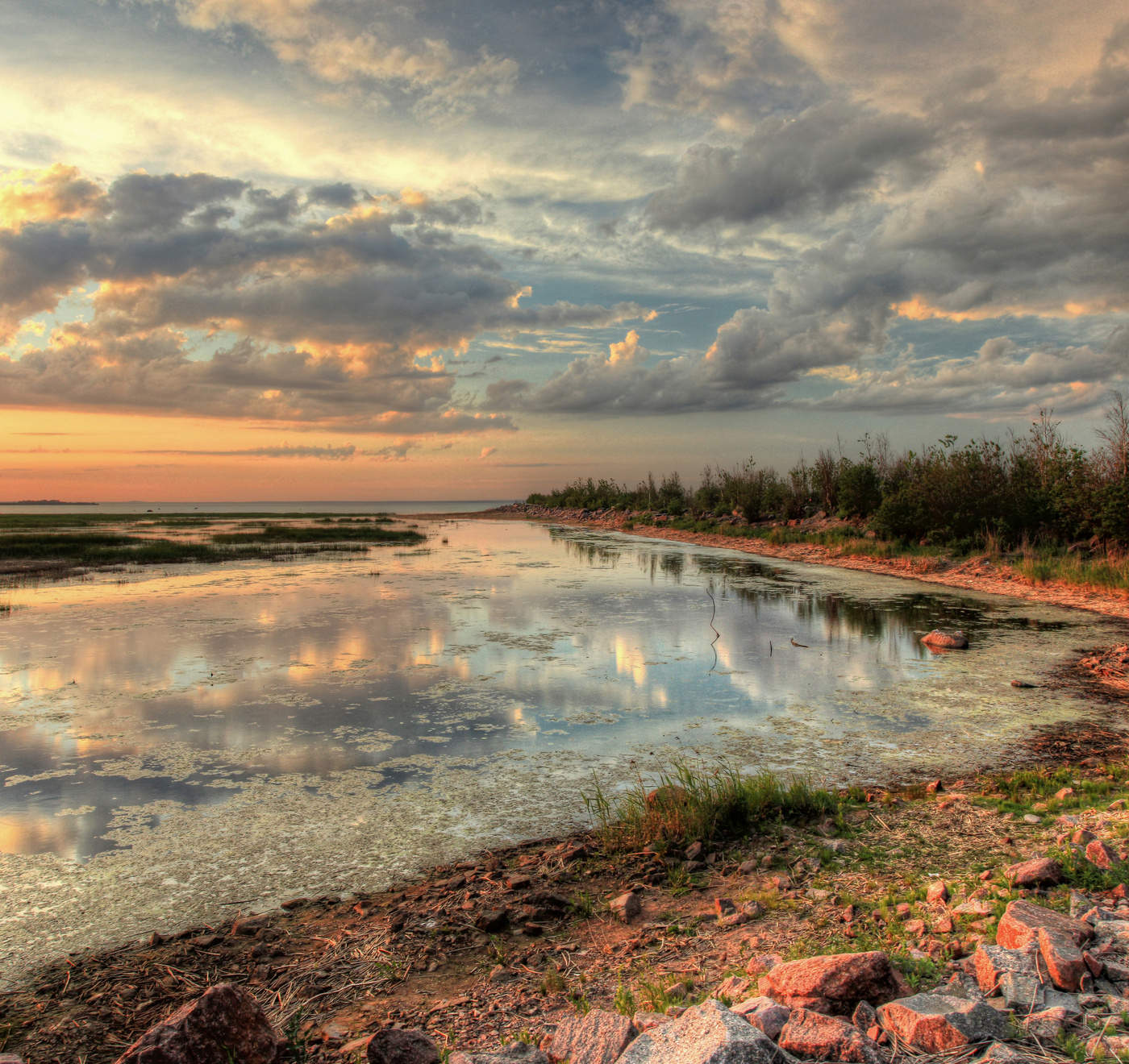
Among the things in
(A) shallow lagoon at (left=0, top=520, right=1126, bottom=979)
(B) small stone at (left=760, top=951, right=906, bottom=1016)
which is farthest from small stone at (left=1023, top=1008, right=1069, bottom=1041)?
(A) shallow lagoon at (left=0, top=520, right=1126, bottom=979)

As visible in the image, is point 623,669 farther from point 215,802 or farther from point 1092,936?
point 1092,936

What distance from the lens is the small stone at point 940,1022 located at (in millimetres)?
1990

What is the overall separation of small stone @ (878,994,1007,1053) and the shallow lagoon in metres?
2.32

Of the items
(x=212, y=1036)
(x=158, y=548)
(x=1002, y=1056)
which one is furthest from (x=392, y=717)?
(x=158, y=548)

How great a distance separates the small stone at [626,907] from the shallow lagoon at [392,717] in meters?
0.94

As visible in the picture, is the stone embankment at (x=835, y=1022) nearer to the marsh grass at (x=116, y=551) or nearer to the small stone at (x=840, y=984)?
the small stone at (x=840, y=984)

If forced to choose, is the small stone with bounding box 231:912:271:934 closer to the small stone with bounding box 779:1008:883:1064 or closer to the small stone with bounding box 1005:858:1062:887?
the small stone with bounding box 779:1008:883:1064

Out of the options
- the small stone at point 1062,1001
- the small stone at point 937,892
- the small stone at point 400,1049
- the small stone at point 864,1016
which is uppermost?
the small stone at point 1062,1001

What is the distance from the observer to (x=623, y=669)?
7.91 m

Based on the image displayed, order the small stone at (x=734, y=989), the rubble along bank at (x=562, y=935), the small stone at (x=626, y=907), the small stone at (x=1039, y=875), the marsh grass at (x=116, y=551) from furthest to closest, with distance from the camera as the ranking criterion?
the marsh grass at (x=116, y=551), the small stone at (x=626, y=907), the small stone at (x=1039, y=875), the rubble along bank at (x=562, y=935), the small stone at (x=734, y=989)

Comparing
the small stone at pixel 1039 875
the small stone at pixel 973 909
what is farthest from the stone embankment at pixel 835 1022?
the small stone at pixel 1039 875

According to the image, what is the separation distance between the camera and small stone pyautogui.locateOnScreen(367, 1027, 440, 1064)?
6.95ft

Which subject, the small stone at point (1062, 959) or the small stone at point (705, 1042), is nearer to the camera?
the small stone at point (705, 1042)

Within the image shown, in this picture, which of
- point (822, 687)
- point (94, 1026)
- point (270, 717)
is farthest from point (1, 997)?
point (822, 687)
